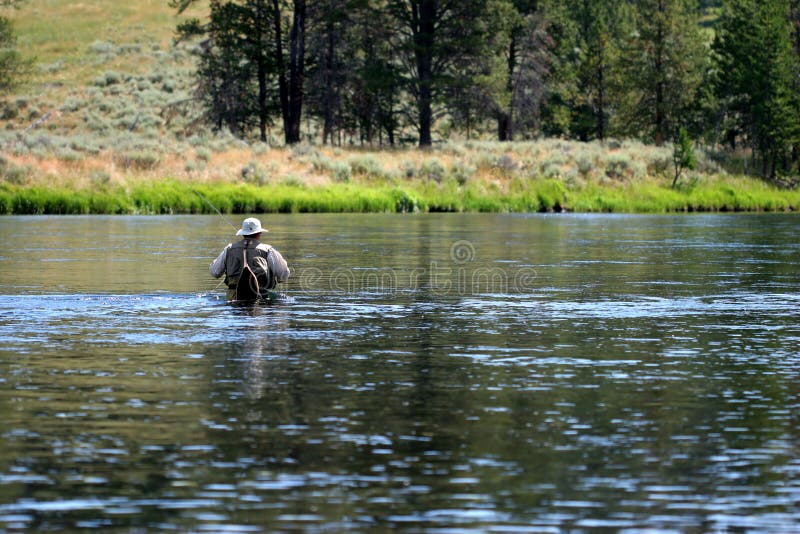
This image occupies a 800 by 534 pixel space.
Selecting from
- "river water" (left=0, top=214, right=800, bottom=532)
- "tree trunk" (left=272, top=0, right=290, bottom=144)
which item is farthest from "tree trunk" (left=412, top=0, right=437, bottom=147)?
"river water" (left=0, top=214, right=800, bottom=532)

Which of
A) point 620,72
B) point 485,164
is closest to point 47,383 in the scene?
point 485,164

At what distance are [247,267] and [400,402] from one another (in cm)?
838

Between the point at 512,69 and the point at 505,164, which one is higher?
the point at 512,69

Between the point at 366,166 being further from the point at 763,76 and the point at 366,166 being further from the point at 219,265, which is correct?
the point at 219,265

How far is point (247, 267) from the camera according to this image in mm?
19438

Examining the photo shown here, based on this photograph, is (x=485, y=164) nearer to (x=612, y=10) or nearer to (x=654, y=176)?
(x=654, y=176)

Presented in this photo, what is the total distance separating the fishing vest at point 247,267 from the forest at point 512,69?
4752 centimetres

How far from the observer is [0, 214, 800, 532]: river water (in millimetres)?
8047

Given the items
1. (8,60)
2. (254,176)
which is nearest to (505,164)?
(254,176)

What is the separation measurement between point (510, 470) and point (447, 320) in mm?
9178

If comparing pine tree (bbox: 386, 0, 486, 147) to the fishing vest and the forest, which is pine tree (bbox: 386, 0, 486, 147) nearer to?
the forest

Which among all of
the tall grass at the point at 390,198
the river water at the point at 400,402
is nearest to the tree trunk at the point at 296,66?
the tall grass at the point at 390,198

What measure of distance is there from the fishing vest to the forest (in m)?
47.5

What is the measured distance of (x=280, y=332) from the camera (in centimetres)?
1652
